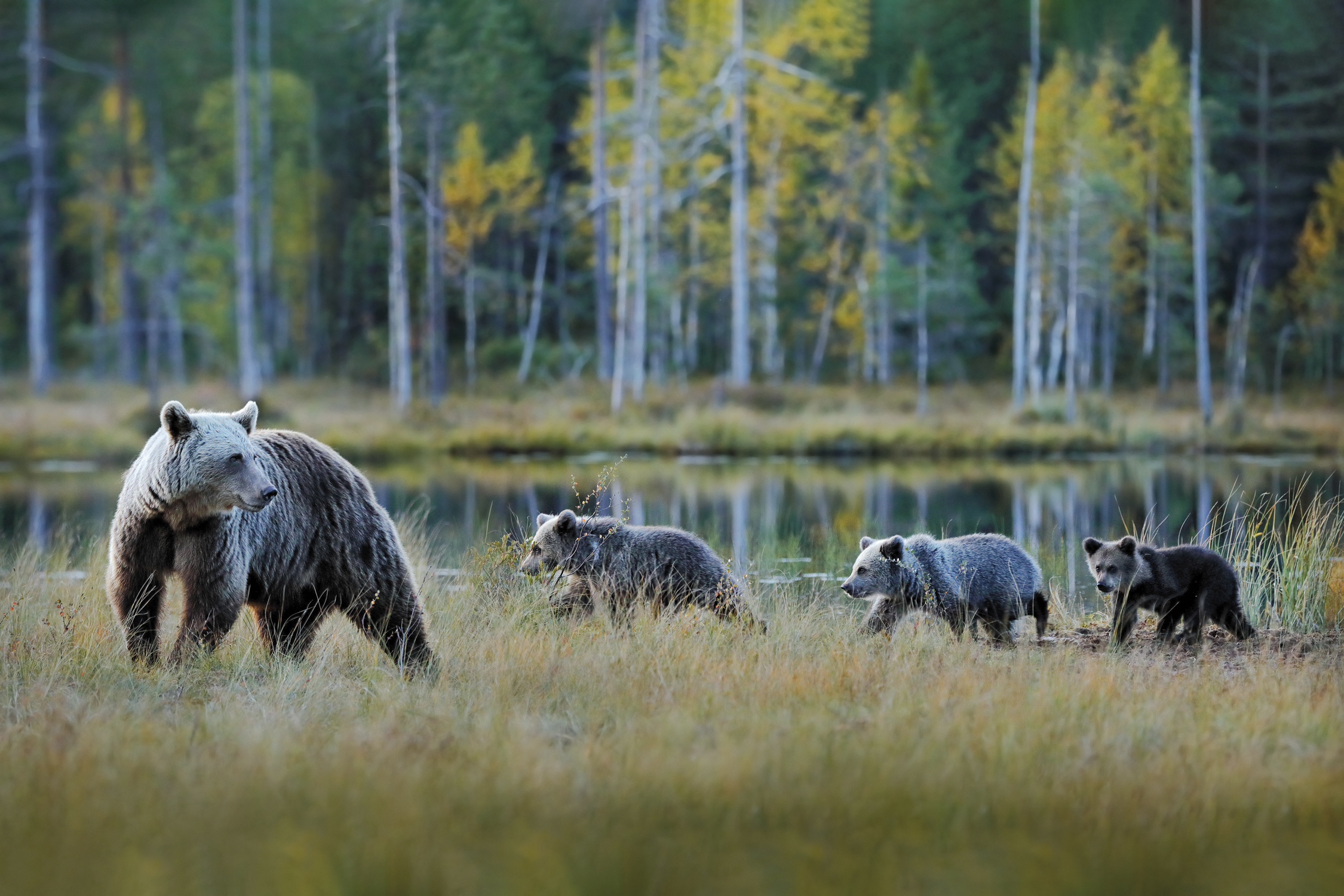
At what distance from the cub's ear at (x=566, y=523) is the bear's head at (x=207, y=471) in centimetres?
220

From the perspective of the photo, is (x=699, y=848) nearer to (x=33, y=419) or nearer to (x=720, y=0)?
(x=33, y=419)

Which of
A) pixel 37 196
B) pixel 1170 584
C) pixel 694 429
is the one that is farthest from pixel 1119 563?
pixel 37 196

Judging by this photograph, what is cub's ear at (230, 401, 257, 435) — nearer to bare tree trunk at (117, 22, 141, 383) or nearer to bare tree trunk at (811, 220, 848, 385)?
bare tree trunk at (117, 22, 141, 383)

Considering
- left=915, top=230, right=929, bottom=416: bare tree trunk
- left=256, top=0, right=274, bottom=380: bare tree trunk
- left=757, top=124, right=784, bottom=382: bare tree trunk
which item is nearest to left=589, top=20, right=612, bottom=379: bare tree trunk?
left=757, top=124, right=784, bottom=382: bare tree trunk

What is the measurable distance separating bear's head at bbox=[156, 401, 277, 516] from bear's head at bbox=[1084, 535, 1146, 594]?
15.3 feet

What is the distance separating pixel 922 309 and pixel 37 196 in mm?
23332

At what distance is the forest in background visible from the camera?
34.7 meters

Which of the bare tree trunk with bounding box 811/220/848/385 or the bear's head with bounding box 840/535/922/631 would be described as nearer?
the bear's head with bounding box 840/535/922/631

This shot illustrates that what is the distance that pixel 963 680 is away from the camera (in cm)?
609

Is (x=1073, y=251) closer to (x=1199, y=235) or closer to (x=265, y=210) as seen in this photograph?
(x=1199, y=235)

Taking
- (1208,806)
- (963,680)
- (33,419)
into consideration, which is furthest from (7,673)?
Result: (33,419)

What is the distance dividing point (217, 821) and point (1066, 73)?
38105mm

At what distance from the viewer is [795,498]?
743 inches

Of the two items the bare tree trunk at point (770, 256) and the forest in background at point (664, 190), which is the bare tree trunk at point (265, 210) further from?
the bare tree trunk at point (770, 256)
